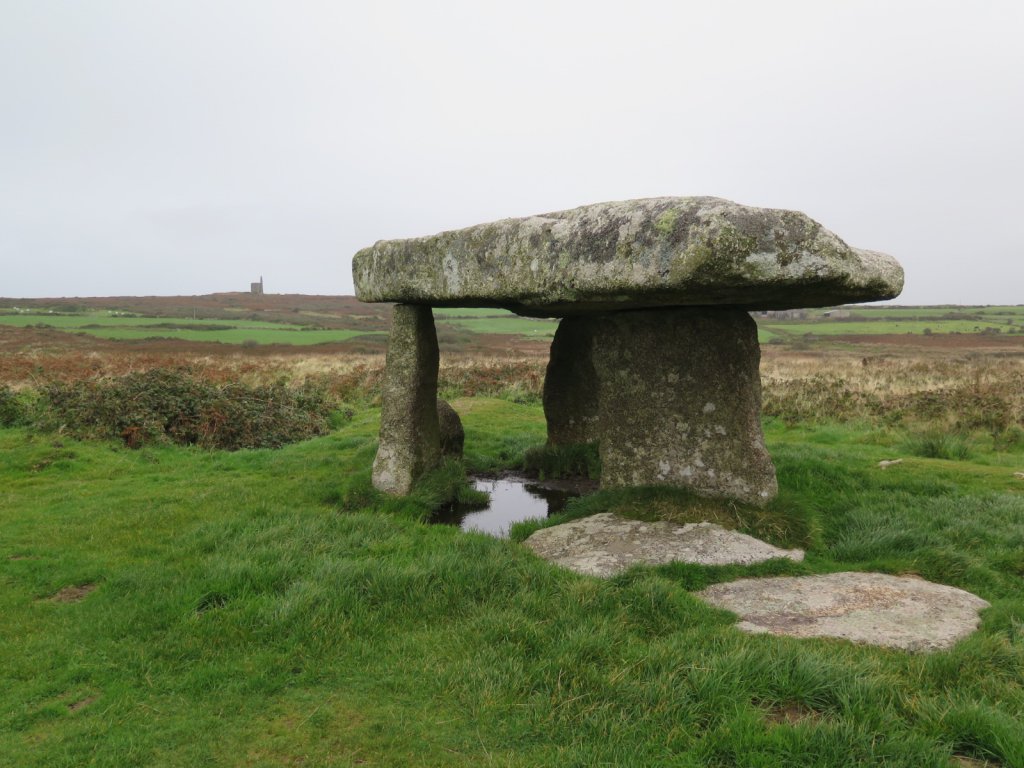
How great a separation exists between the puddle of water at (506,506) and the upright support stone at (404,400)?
0.73 m

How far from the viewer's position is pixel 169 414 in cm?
1262

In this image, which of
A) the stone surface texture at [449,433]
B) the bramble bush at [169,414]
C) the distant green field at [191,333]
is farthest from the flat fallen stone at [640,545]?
the distant green field at [191,333]

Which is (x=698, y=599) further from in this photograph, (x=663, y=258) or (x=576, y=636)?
(x=663, y=258)

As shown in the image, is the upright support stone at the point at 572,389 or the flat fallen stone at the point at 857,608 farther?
the upright support stone at the point at 572,389

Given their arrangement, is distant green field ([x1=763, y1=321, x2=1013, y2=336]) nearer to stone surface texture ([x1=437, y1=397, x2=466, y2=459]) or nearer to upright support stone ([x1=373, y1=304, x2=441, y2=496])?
stone surface texture ([x1=437, y1=397, x2=466, y2=459])

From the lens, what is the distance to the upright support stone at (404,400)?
8.51m

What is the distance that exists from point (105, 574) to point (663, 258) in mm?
5447

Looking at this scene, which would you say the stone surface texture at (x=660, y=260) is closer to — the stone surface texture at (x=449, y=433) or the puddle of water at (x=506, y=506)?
the puddle of water at (x=506, y=506)

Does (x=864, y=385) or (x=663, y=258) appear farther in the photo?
(x=864, y=385)

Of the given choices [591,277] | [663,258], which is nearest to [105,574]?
[591,277]

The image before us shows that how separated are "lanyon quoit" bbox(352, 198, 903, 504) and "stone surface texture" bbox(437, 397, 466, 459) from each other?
3.24 feet

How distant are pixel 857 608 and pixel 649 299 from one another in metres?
2.95

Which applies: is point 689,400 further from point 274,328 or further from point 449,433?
point 274,328

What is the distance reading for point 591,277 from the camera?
5.92m
